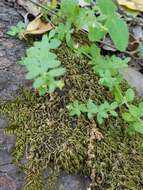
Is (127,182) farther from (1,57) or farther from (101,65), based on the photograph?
(1,57)

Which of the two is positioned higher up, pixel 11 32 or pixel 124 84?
pixel 11 32

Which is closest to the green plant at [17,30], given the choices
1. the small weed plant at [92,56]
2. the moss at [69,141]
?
the small weed plant at [92,56]

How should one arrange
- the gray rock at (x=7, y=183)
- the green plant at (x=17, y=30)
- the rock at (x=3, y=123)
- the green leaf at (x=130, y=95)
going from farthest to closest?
the green plant at (x=17, y=30) → the green leaf at (x=130, y=95) → the rock at (x=3, y=123) → the gray rock at (x=7, y=183)

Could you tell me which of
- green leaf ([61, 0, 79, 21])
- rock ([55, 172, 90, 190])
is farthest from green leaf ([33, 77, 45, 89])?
green leaf ([61, 0, 79, 21])

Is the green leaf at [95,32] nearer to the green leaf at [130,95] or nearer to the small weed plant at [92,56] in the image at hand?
the small weed plant at [92,56]

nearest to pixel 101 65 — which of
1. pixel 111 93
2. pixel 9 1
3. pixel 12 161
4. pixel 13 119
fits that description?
pixel 111 93

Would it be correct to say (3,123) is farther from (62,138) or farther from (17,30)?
(17,30)

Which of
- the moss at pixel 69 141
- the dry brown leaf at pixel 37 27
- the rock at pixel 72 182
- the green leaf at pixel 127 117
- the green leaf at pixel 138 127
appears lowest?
the rock at pixel 72 182

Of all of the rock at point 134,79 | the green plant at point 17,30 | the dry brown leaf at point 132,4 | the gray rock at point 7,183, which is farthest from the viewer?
the dry brown leaf at point 132,4
